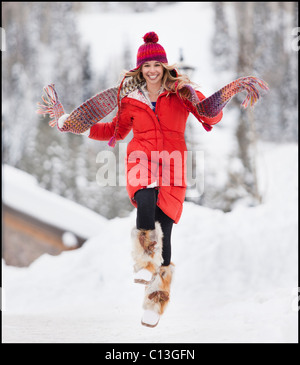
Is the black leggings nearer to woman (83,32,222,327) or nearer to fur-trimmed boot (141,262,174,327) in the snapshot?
woman (83,32,222,327)

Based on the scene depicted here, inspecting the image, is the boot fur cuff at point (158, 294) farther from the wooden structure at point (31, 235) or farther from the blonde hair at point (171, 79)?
the wooden structure at point (31, 235)

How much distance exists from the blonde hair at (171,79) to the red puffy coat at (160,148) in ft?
0.21

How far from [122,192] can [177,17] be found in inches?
224

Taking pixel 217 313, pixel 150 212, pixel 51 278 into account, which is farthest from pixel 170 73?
pixel 51 278

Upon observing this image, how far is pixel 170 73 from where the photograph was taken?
2830 mm

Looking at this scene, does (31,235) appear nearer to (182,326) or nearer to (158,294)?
(182,326)

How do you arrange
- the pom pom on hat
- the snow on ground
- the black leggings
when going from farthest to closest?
the snow on ground → the pom pom on hat → the black leggings

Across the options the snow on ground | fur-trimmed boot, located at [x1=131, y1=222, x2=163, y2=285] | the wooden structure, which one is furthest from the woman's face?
the wooden structure

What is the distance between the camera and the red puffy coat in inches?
105

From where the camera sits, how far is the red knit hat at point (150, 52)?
8.96 feet

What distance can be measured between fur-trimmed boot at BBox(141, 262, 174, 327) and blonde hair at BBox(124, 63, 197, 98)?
3.66 feet

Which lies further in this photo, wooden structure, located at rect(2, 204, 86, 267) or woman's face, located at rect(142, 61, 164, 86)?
wooden structure, located at rect(2, 204, 86, 267)

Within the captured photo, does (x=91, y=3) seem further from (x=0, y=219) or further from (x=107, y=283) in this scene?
(x=107, y=283)

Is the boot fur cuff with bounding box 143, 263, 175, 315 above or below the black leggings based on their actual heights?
below
